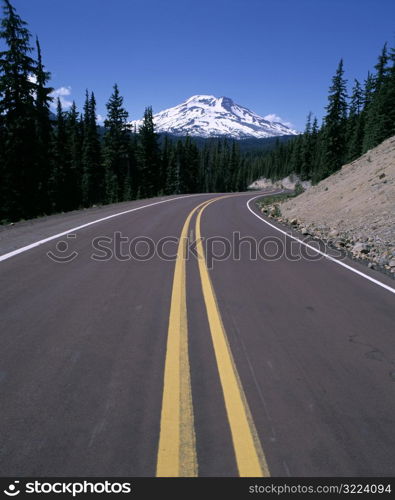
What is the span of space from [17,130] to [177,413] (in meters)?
23.8

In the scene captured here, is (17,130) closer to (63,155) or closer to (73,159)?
(63,155)

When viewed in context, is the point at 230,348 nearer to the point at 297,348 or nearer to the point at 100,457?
the point at 297,348

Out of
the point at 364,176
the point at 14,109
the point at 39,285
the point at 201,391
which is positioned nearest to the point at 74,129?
the point at 14,109

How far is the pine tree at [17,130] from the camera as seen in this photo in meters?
20.5

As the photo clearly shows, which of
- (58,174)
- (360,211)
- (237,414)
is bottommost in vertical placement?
(237,414)

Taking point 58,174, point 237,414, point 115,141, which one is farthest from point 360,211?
point 115,141

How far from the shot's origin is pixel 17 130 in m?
21.2

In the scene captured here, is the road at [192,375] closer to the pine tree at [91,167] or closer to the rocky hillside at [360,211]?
the rocky hillside at [360,211]

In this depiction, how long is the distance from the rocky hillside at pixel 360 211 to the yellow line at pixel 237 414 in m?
5.72

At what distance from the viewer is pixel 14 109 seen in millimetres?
21188

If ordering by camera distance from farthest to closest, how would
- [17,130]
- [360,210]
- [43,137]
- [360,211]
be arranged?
[43,137] < [17,130] < [360,210] < [360,211]

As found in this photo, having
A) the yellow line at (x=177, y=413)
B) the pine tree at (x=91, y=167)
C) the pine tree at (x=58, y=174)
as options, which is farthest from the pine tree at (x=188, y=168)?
the yellow line at (x=177, y=413)

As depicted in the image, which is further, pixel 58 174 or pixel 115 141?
pixel 115 141

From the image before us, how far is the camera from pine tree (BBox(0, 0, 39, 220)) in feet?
67.4
